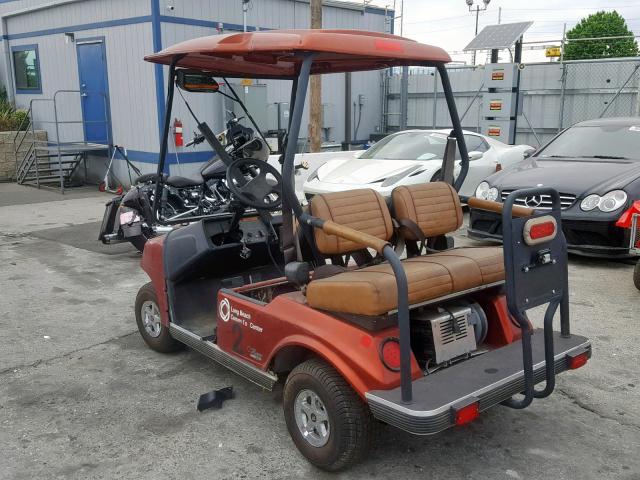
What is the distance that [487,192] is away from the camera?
7387 millimetres

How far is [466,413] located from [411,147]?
7026mm

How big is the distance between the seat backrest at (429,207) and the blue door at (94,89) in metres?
10.7

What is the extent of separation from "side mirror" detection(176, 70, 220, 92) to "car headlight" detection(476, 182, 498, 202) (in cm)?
412

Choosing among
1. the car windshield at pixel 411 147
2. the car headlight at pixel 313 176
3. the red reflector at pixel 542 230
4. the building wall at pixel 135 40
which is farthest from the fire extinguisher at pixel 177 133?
the red reflector at pixel 542 230

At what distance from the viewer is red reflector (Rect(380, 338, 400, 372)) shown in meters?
2.86

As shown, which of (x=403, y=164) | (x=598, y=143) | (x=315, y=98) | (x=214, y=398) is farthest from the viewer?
(x=315, y=98)

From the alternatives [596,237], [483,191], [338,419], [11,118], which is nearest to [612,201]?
[596,237]

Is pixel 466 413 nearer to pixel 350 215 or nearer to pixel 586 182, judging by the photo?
pixel 350 215

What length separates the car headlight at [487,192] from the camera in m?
7.24

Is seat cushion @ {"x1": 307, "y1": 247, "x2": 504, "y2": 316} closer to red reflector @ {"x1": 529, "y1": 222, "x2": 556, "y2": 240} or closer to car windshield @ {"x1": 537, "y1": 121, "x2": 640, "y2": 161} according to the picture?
red reflector @ {"x1": 529, "y1": 222, "x2": 556, "y2": 240}

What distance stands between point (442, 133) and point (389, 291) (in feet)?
23.1

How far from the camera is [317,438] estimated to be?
122 inches

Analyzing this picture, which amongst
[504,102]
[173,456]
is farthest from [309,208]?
[504,102]

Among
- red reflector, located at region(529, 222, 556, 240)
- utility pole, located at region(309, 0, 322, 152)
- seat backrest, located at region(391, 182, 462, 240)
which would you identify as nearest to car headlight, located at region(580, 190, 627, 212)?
seat backrest, located at region(391, 182, 462, 240)
